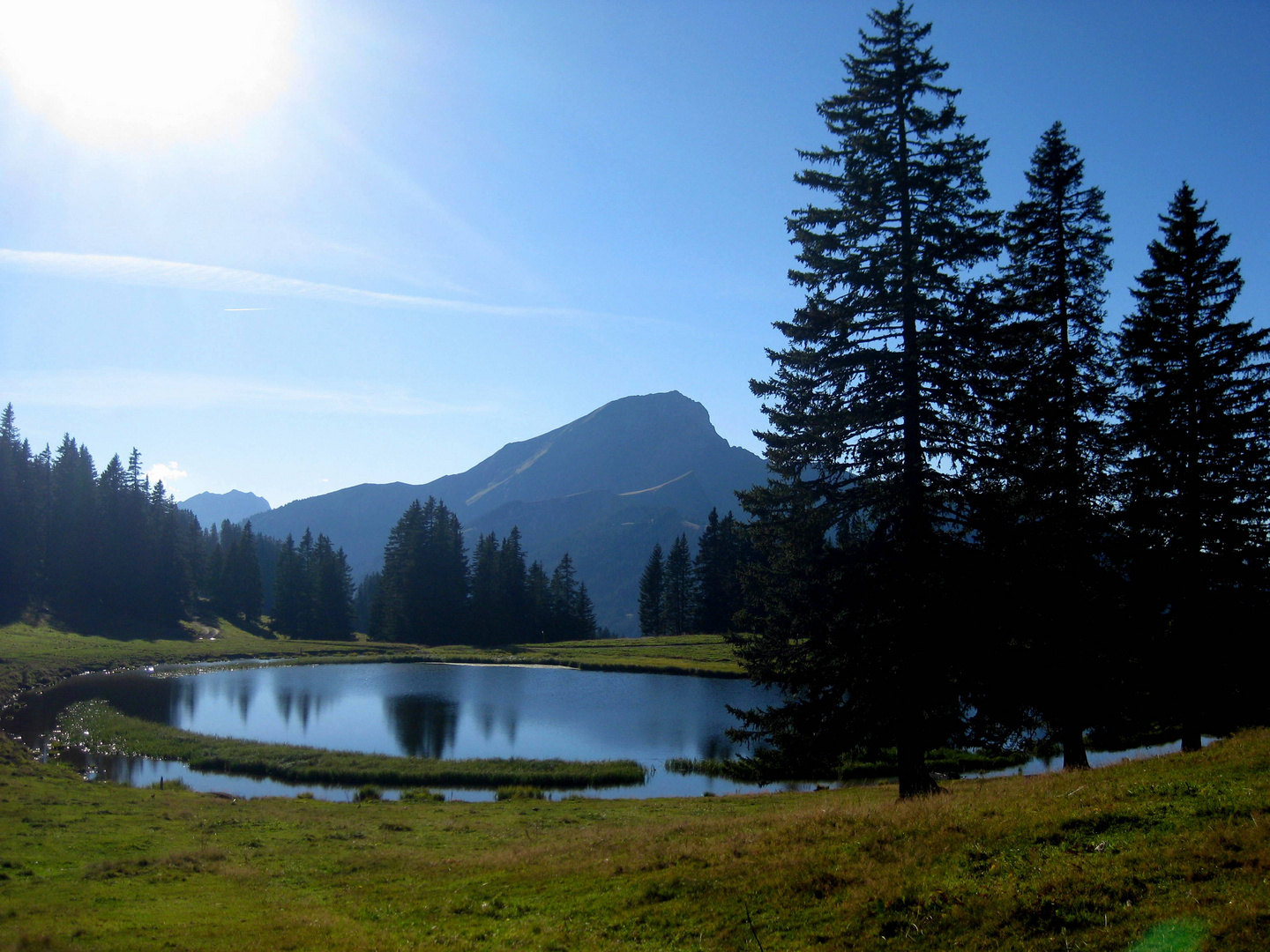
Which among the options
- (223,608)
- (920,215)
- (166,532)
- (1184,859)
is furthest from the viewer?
(223,608)

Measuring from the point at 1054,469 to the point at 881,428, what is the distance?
6227mm

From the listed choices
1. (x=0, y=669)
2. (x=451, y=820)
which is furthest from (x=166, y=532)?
(x=451, y=820)

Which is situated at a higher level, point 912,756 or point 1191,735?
point 912,756

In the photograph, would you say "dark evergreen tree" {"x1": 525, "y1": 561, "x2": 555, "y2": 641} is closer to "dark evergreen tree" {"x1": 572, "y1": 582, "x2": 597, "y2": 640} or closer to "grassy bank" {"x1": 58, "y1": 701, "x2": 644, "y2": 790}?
"dark evergreen tree" {"x1": 572, "y1": 582, "x2": 597, "y2": 640}

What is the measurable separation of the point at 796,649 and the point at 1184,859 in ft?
32.7

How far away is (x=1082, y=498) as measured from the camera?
21.2 meters

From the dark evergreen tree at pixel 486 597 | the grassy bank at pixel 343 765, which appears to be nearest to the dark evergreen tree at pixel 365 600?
the dark evergreen tree at pixel 486 597

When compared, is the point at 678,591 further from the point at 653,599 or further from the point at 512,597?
the point at 512,597

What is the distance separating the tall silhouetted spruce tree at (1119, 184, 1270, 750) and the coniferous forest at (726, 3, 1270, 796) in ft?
0.24

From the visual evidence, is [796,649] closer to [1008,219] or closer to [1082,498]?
[1082,498]

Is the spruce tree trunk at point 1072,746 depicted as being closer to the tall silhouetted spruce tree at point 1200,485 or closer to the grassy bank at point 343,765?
the tall silhouetted spruce tree at point 1200,485

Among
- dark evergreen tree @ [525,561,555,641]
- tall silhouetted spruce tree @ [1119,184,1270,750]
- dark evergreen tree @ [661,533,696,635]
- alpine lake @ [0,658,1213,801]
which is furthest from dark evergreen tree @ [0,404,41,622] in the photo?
tall silhouetted spruce tree @ [1119,184,1270,750]

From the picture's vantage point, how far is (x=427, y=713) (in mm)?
49219

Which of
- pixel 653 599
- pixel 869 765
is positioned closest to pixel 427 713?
pixel 869 765
